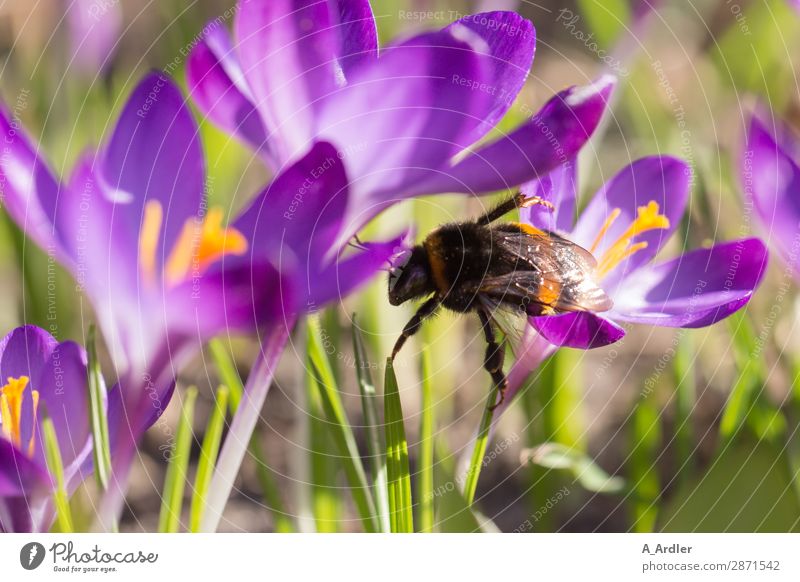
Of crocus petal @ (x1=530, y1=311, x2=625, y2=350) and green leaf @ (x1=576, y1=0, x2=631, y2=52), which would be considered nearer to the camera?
crocus petal @ (x1=530, y1=311, x2=625, y2=350)

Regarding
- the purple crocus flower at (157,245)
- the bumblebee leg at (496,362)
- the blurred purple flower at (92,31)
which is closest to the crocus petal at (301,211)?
the purple crocus flower at (157,245)

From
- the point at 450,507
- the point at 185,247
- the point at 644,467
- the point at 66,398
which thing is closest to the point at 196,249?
the point at 185,247

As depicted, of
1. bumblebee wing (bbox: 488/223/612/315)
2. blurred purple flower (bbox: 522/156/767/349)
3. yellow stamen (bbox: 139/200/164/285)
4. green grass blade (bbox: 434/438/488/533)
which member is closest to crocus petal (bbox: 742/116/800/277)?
blurred purple flower (bbox: 522/156/767/349)

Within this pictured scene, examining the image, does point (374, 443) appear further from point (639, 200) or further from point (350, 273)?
point (639, 200)

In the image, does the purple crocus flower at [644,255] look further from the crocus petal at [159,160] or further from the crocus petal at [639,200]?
the crocus petal at [159,160]

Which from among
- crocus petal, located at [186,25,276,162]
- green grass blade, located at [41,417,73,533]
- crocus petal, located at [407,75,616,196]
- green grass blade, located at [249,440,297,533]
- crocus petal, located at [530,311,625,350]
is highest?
crocus petal, located at [186,25,276,162]

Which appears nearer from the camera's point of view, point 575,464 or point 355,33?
point 355,33

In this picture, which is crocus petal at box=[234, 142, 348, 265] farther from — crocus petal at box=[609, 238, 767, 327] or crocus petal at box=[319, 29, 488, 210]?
crocus petal at box=[609, 238, 767, 327]
